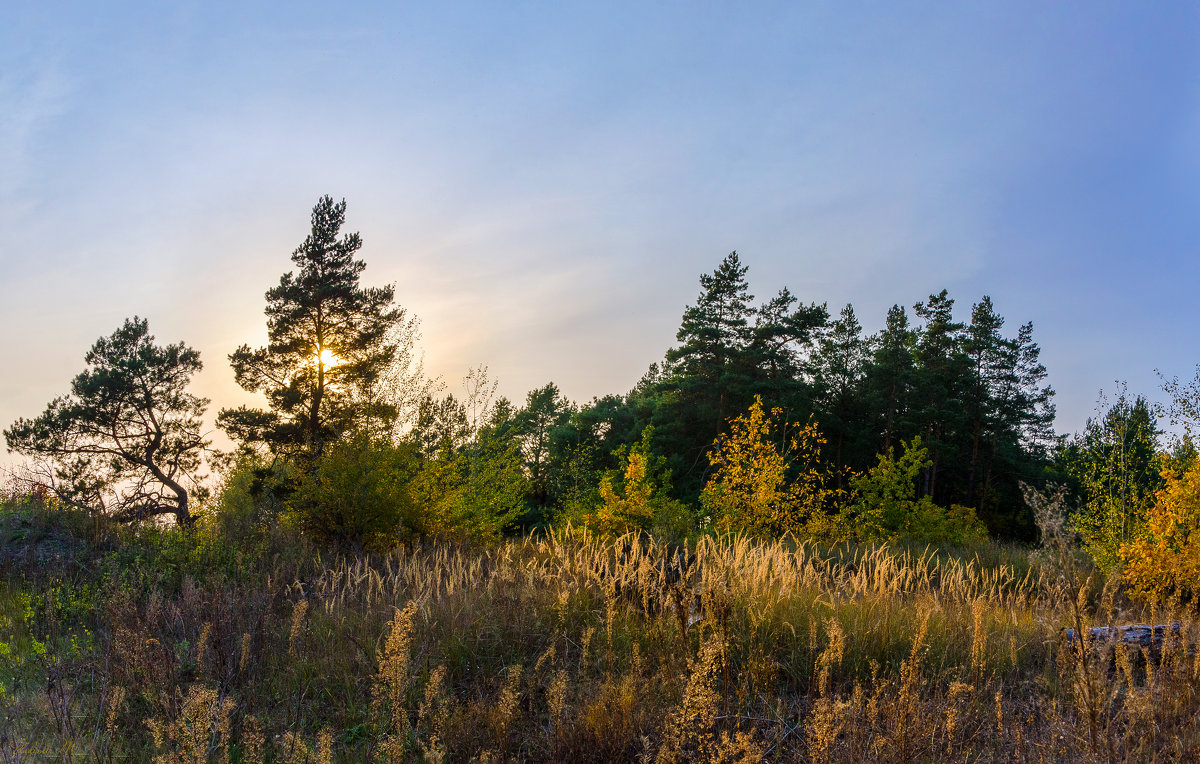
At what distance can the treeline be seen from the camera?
1681 centimetres

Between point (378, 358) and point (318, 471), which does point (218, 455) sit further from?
point (318, 471)

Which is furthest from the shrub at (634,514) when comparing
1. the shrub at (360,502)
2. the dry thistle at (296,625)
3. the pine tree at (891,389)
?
the pine tree at (891,389)

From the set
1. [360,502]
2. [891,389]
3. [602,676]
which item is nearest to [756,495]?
[360,502]

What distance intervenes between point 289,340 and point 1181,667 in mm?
27391

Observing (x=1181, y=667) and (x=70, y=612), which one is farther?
(x=70, y=612)

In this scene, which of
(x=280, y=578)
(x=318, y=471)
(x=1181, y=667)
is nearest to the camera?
(x=1181, y=667)

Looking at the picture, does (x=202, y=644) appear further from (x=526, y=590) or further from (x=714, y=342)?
(x=714, y=342)

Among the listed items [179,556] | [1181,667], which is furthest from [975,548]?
[179,556]

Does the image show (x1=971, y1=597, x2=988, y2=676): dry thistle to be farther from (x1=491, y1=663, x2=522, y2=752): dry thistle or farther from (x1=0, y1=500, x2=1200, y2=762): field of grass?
(x1=491, y1=663, x2=522, y2=752): dry thistle

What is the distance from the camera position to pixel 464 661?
18.4ft

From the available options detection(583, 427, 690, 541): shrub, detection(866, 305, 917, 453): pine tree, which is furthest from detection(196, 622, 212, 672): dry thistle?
detection(866, 305, 917, 453): pine tree

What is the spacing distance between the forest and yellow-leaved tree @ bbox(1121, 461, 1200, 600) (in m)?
0.06

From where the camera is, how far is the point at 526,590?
22.3ft

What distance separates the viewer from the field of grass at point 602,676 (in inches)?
141
